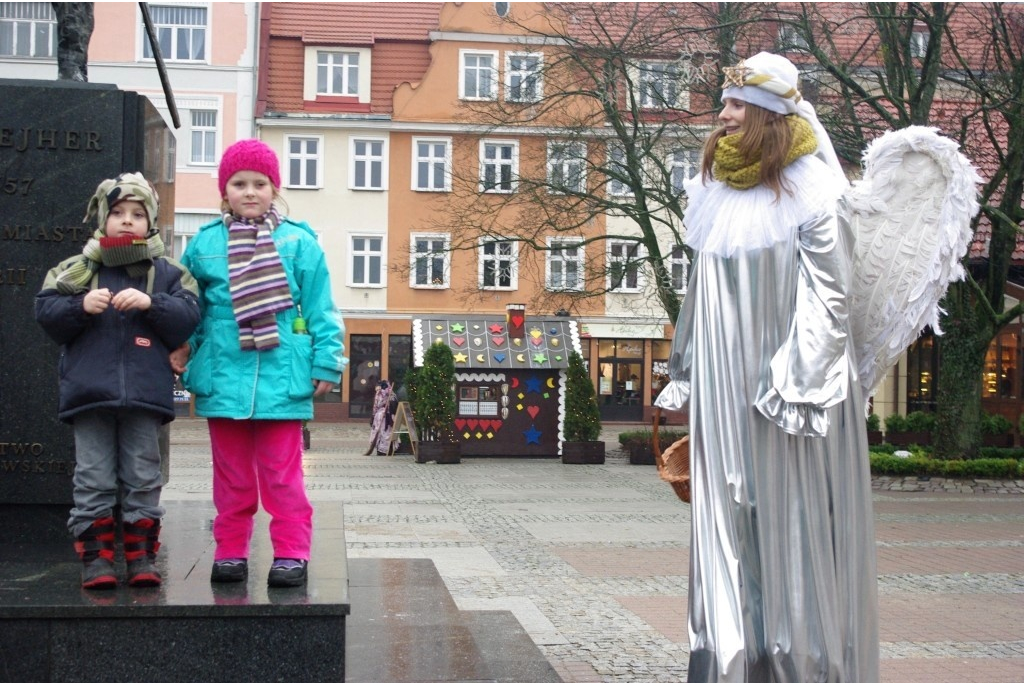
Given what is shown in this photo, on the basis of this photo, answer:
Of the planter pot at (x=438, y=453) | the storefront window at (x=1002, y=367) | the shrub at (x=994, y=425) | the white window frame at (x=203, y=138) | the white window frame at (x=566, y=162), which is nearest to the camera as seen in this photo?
the white window frame at (x=566, y=162)

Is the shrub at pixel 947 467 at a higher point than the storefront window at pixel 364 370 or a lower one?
lower

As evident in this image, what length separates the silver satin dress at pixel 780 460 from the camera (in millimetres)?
4293

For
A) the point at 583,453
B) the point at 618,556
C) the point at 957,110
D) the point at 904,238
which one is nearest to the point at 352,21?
the point at 583,453

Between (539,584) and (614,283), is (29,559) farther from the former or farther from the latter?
(614,283)

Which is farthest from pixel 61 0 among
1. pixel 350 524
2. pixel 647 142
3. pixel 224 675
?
pixel 647 142

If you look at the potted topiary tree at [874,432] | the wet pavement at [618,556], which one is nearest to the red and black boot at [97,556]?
the wet pavement at [618,556]

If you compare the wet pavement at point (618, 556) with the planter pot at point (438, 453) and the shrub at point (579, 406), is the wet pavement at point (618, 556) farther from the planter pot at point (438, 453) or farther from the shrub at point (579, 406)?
the shrub at point (579, 406)

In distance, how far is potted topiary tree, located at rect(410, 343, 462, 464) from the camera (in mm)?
24734

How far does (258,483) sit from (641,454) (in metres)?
20.7

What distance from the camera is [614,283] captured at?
2447 cm

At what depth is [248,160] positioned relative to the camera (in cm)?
481

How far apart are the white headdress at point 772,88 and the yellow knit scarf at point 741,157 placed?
4 cm

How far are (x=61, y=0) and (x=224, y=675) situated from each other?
3.83 metres

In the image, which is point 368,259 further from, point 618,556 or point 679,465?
point 679,465
